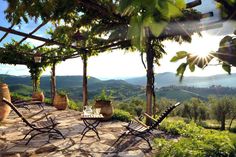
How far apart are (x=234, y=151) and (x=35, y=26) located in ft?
19.9

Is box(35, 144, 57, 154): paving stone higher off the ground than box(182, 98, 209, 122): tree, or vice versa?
box(35, 144, 57, 154): paving stone

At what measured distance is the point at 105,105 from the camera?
8570 millimetres

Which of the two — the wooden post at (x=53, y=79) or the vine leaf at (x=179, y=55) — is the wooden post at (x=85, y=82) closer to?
the wooden post at (x=53, y=79)

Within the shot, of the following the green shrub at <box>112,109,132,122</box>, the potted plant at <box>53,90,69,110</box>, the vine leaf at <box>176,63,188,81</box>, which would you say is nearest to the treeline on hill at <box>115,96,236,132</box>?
the potted plant at <box>53,90,69,110</box>

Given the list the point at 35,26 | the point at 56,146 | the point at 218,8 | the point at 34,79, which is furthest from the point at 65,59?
the point at 218,8

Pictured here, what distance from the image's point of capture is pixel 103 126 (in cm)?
760

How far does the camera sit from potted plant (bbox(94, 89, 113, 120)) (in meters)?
8.52

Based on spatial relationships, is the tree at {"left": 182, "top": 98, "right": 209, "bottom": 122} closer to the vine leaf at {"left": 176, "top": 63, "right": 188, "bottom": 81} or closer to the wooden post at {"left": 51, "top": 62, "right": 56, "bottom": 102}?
the wooden post at {"left": 51, "top": 62, "right": 56, "bottom": 102}

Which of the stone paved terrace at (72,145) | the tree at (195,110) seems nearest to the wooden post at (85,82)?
the stone paved terrace at (72,145)

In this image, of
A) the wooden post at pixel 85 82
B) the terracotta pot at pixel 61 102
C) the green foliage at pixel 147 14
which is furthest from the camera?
the terracotta pot at pixel 61 102

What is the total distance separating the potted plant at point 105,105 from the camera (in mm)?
8523

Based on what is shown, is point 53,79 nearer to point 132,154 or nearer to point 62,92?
point 62,92

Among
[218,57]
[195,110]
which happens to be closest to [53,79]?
[218,57]

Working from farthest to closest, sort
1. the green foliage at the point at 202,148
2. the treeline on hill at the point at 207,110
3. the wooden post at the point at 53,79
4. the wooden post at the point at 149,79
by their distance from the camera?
the treeline on hill at the point at 207,110, the wooden post at the point at 53,79, the wooden post at the point at 149,79, the green foliage at the point at 202,148
